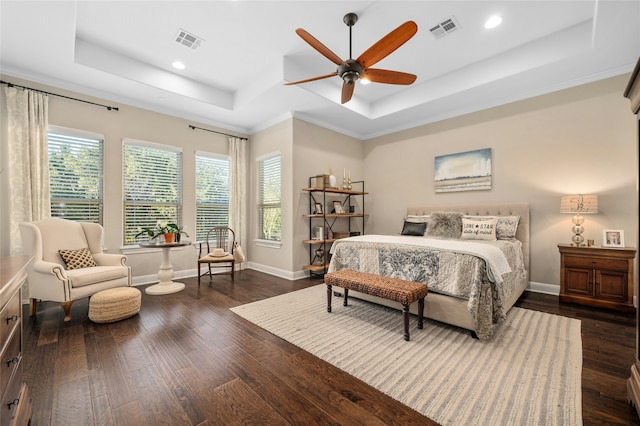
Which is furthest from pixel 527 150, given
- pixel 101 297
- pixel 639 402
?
pixel 101 297

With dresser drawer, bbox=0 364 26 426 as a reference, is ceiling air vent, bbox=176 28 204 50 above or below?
above

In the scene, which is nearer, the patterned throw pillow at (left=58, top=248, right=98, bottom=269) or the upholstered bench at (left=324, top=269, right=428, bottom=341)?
the upholstered bench at (left=324, top=269, right=428, bottom=341)

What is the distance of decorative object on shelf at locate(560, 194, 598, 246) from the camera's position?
3.29m

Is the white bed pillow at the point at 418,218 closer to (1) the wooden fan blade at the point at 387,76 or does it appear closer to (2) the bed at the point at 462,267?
(2) the bed at the point at 462,267

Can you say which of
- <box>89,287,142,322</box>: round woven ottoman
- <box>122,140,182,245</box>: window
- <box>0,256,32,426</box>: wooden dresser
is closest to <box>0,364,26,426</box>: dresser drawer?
<box>0,256,32,426</box>: wooden dresser

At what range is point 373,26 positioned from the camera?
306 centimetres

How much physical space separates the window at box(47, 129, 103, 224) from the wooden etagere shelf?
331cm

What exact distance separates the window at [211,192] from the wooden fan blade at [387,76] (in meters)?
3.66

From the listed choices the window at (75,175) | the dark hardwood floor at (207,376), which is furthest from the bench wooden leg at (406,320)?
the window at (75,175)

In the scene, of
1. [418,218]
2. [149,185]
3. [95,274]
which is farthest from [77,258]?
[418,218]

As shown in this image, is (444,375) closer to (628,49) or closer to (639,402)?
(639,402)

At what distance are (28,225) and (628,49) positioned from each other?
7224 mm

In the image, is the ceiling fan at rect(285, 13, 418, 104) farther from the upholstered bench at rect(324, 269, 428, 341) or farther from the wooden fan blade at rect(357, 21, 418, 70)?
the upholstered bench at rect(324, 269, 428, 341)

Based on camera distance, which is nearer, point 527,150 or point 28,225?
point 28,225
